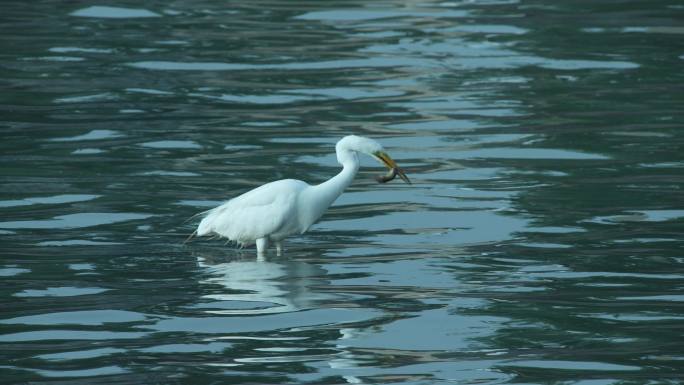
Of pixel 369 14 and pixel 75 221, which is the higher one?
pixel 369 14

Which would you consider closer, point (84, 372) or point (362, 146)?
point (84, 372)

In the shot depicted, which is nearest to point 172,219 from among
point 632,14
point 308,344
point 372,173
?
point 372,173

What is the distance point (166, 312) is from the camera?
11.5 m

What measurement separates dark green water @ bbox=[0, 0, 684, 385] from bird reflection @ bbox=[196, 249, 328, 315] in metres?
0.04

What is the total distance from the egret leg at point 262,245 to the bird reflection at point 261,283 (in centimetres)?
6

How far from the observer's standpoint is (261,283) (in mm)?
12469

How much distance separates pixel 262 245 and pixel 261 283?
3.45ft

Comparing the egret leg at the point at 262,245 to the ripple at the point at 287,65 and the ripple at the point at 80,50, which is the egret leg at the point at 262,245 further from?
the ripple at the point at 80,50

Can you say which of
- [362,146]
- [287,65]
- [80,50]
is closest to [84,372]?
[362,146]

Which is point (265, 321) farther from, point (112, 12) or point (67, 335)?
point (112, 12)

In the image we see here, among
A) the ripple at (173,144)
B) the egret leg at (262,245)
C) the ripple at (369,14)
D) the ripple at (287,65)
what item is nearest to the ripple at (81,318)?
the egret leg at (262,245)

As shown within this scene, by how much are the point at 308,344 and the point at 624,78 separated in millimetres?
12459

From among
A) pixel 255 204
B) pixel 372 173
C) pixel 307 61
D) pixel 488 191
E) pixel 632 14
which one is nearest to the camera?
pixel 255 204

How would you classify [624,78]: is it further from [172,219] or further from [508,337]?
[508,337]
